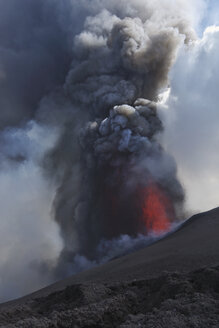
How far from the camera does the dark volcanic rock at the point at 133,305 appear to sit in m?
6.23

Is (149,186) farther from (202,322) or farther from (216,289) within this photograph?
(202,322)

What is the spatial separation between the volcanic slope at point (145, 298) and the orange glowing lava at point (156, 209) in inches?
399

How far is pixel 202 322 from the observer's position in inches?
228

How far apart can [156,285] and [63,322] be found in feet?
9.84

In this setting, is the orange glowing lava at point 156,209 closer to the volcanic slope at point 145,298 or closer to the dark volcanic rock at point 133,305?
the volcanic slope at point 145,298

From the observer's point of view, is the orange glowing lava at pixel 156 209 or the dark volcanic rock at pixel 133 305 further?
the orange glowing lava at pixel 156 209

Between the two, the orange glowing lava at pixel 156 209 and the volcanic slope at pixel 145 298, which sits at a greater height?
the orange glowing lava at pixel 156 209

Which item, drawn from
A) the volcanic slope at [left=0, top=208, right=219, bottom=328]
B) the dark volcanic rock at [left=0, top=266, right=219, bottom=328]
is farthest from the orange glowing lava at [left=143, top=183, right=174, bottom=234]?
the dark volcanic rock at [left=0, top=266, right=219, bottom=328]

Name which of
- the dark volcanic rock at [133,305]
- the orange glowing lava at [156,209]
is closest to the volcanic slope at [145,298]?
the dark volcanic rock at [133,305]

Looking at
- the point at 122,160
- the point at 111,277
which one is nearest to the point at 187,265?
the point at 111,277

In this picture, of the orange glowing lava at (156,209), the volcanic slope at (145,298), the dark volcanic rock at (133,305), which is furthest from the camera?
the orange glowing lava at (156,209)

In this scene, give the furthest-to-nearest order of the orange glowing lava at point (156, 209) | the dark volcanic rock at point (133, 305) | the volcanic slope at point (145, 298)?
the orange glowing lava at point (156, 209) < the volcanic slope at point (145, 298) < the dark volcanic rock at point (133, 305)

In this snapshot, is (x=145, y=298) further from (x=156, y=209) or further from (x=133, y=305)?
(x=156, y=209)

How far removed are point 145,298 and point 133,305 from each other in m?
0.42
